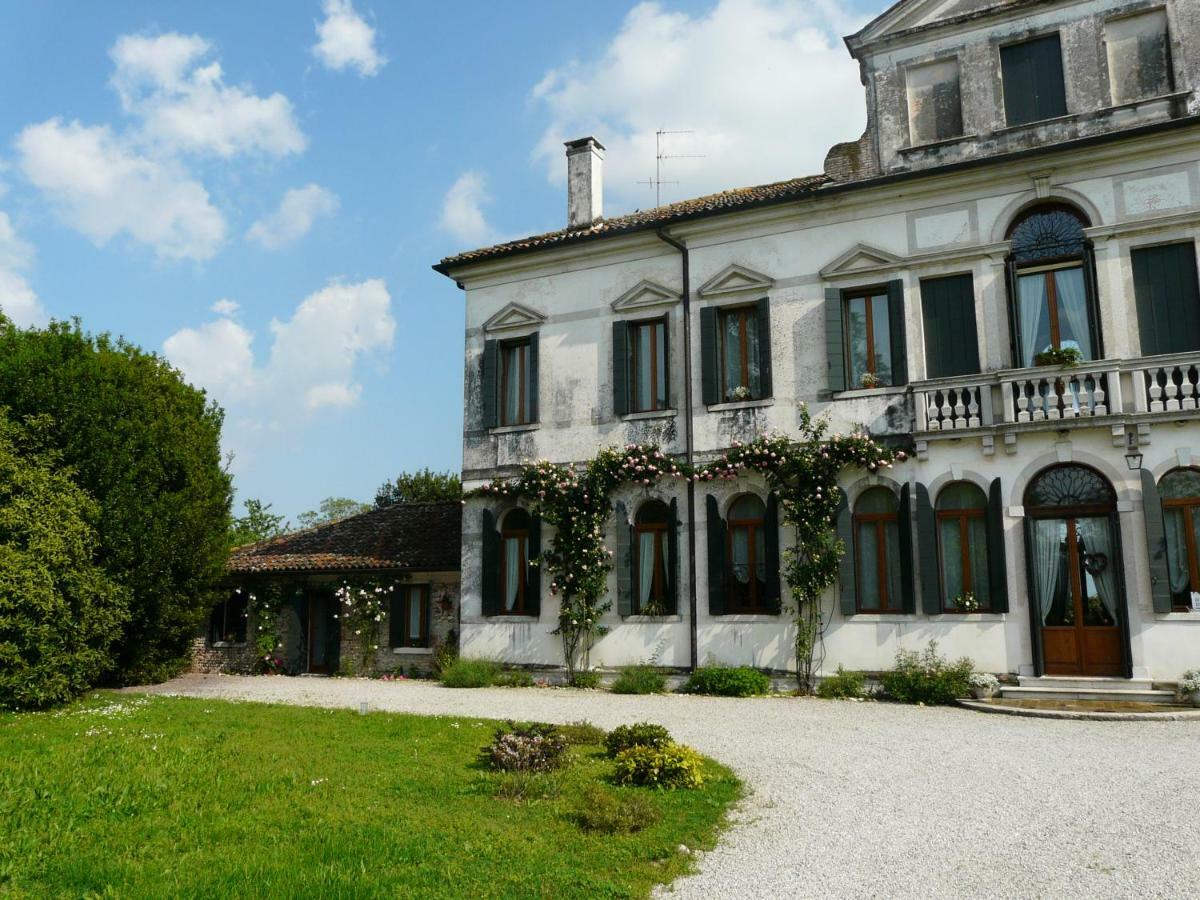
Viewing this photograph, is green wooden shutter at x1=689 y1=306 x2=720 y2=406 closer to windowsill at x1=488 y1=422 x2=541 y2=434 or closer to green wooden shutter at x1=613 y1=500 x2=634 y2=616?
green wooden shutter at x1=613 y1=500 x2=634 y2=616

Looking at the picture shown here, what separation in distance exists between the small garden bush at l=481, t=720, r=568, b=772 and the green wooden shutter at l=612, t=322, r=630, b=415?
9682mm

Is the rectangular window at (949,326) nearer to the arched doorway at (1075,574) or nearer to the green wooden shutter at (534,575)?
the arched doorway at (1075,574)

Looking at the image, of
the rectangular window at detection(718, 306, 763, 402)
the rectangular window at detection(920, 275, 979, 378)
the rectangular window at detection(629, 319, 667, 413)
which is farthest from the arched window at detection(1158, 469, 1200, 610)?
the rectangular window at detection(629, 319, 667, 413)

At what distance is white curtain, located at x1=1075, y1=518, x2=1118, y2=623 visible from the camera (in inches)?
567

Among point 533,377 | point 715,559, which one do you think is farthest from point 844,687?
point 533,377

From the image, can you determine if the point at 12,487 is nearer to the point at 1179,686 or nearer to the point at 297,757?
the point at 297,757

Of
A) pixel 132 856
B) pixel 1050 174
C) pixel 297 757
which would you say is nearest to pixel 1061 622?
pixel 1050 174

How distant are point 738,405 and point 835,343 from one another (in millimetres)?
2051

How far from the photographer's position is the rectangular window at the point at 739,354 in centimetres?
1753

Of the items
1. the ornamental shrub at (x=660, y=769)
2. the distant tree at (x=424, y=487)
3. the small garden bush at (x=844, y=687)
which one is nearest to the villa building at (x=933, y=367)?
the small garden bush at (x=844, y=687)

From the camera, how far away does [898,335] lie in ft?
53.3

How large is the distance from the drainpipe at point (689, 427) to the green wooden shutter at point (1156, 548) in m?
7.24

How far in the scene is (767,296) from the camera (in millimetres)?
17500

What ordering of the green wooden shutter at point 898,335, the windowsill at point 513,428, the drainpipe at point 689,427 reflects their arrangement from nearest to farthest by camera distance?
the green wooden shutter at point 898,335 < the drainpipe at point 689,427 < the windowsill at point 513,428
